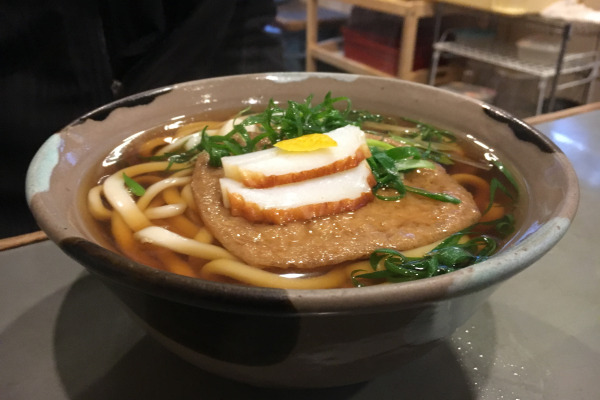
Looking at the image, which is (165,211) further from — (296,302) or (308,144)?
(296,302)

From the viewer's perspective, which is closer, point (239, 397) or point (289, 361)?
point (289, 361)

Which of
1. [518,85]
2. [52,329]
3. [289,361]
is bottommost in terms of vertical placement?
[518,85]

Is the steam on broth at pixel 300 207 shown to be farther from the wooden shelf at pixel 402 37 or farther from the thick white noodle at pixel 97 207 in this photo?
the wooden shelf at pixel 402 37

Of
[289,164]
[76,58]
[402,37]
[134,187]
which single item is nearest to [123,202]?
[134,187]

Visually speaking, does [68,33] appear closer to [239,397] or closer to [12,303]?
[12,303]

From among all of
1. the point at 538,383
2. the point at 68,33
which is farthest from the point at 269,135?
the point at 68,33

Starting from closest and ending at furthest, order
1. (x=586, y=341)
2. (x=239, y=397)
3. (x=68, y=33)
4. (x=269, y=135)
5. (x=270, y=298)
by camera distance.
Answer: (x=270, y=298) < (x=239, y=397) < (x=586, y=341) < (x=269, y=135) < (x=68, y=33)

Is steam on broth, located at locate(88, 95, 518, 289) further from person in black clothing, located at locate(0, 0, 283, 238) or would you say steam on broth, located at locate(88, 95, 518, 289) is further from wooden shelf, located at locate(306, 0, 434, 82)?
wooden shelf, located at locate(306, 0, 434, 82)
